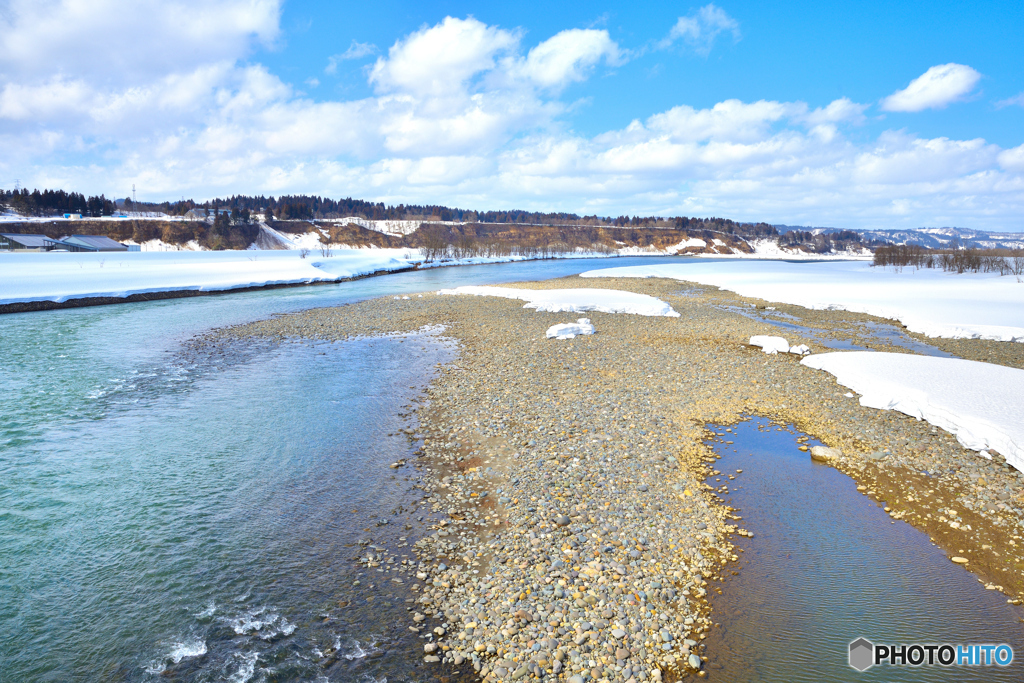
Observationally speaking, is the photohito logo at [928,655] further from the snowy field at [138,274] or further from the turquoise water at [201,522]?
the snowy field at [138,274]

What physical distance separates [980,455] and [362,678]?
12.3 metres

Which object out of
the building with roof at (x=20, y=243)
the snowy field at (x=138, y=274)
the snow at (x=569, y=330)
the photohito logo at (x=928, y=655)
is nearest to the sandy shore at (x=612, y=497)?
the photohito logo at (x=928, y=655)

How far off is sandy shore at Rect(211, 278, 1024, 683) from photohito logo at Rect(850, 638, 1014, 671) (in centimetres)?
149

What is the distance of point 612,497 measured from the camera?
8477 mm

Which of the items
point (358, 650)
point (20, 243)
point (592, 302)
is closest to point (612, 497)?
point (358, 650)

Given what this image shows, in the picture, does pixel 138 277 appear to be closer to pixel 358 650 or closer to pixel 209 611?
pixel 209 611

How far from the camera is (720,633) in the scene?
5.73 m

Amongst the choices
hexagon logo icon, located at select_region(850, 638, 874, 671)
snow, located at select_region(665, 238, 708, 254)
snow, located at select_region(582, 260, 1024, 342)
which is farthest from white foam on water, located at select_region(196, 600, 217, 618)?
snow, located at select_region(665, 238, 708, 254)

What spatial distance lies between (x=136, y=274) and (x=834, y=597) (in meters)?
56.1

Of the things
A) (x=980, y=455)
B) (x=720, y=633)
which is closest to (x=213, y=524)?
(x=720, y=633)

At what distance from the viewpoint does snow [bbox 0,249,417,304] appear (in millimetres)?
35938

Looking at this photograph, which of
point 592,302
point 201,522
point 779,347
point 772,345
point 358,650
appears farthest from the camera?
point 592,302

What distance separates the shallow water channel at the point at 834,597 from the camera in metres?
5.43

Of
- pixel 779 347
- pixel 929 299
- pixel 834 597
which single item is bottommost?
pixel 834 597
